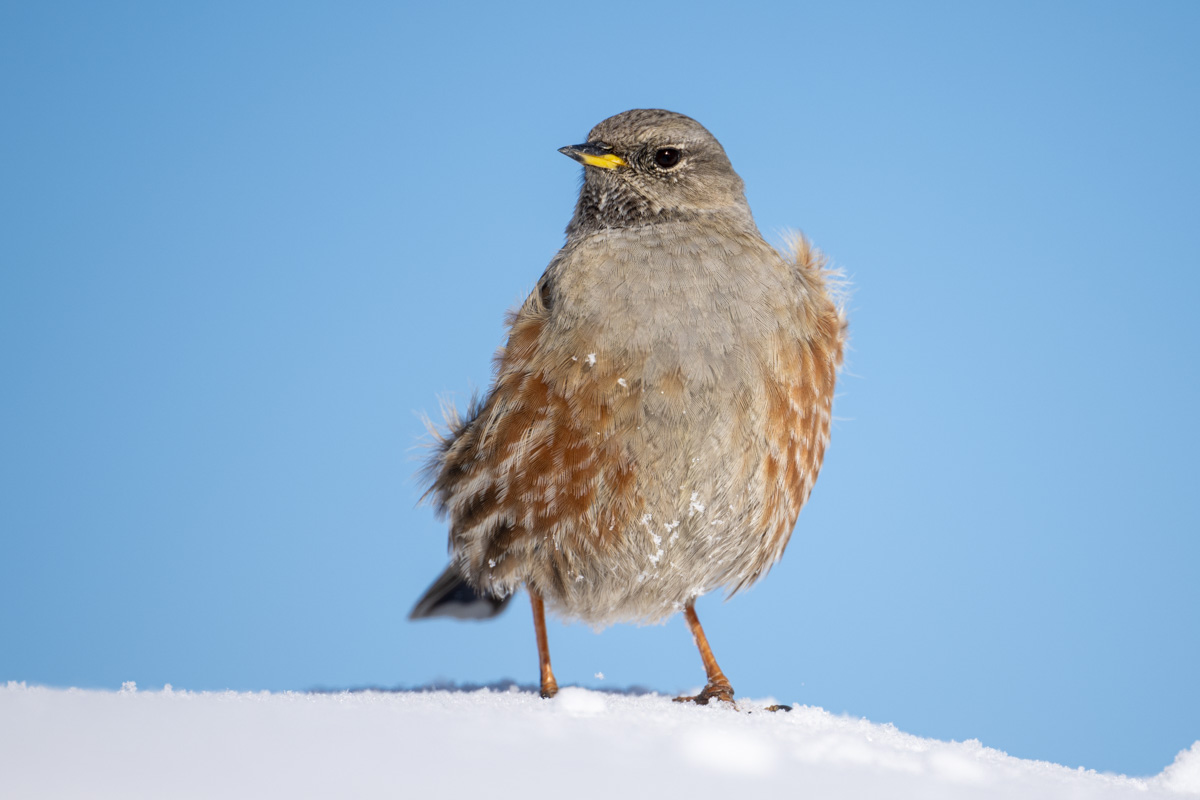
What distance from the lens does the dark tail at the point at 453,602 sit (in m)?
6.01

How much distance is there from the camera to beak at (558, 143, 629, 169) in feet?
17.1

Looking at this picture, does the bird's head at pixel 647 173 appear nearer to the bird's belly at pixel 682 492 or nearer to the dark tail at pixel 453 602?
the bird's belly at pixel 682 492

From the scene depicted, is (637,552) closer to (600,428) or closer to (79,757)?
(600,428)

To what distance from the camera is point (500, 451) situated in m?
4.75

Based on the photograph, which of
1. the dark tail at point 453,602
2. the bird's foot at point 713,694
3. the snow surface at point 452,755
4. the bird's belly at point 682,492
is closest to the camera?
the snow surface at point 452,755

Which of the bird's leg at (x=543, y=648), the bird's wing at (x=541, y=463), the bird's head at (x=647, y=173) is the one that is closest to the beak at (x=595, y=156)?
the bird's head at (x=647, y=173)

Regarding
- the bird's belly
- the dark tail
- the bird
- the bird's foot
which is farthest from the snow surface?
the dark tail

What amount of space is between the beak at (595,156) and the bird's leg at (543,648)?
7.50 ft

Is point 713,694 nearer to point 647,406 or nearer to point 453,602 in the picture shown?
point 453,602

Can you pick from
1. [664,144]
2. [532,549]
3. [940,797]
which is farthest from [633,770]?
[664,144]

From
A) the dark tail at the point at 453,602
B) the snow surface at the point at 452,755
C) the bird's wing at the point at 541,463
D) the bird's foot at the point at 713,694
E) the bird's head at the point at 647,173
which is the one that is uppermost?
the bird's head at the point at 647,173

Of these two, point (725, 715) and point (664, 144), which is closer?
point (725, 715)

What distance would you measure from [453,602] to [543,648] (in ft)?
3.51

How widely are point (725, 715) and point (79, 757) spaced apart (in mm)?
2674
